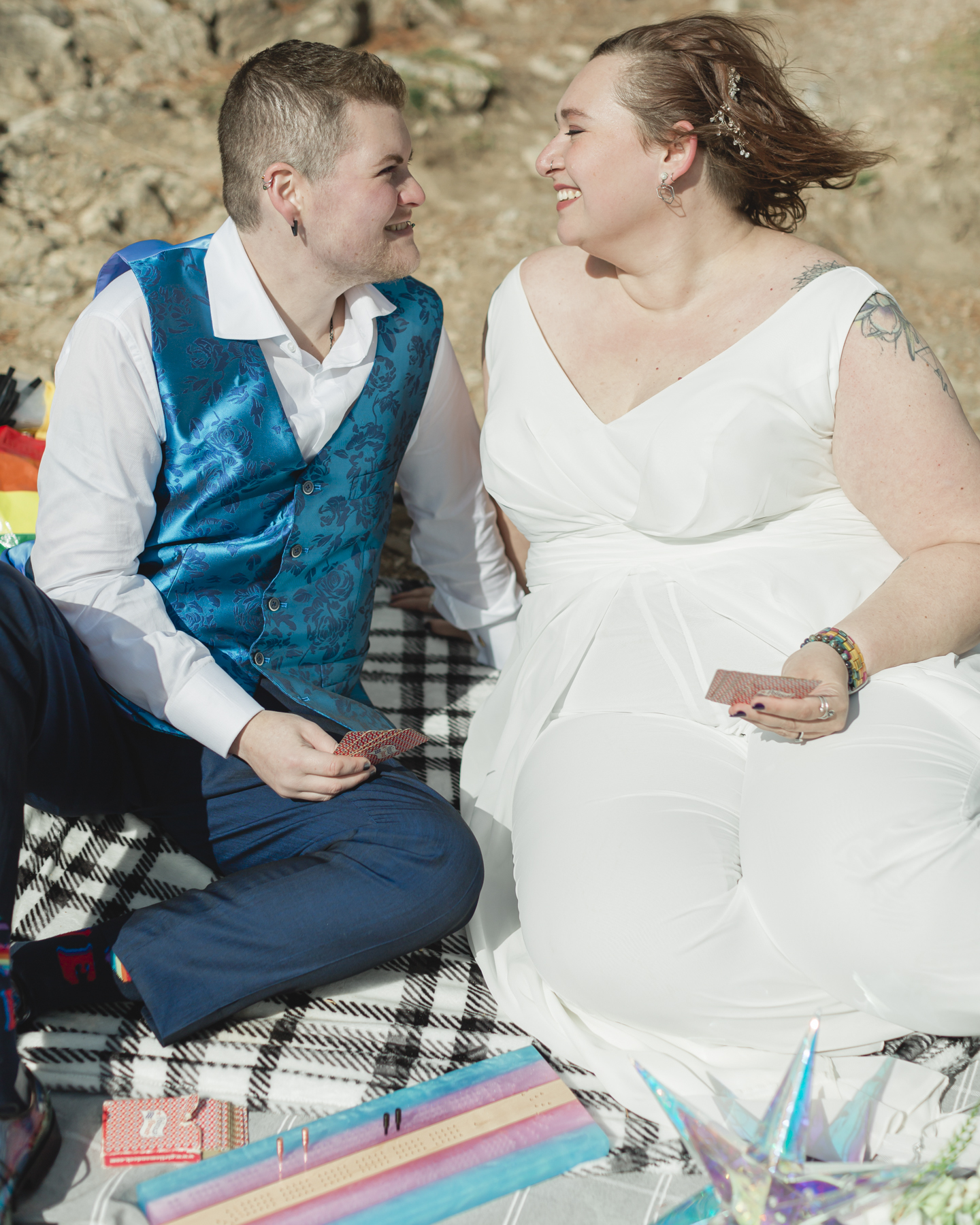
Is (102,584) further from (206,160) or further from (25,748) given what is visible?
(206,160)

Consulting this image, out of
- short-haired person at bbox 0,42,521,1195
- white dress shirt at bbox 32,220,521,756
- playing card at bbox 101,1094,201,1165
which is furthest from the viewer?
white dress shirt at bbox 32,220,521,756

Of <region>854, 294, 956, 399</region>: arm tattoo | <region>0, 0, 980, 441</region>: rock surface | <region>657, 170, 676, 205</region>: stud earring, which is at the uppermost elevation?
<region>0, 0, 980, 441</region>: rock surface

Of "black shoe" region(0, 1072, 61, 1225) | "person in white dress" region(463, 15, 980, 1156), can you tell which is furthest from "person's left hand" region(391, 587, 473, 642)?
"black shoe" region(0, 1072, 61, 1225)

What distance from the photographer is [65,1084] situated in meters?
1.91

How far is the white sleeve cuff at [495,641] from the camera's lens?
3076 mm

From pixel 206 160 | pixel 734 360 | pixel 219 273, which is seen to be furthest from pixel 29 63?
pixel 734 360

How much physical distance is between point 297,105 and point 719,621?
4.57 feet

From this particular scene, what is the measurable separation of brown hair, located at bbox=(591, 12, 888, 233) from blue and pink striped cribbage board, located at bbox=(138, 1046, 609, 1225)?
1.96 meters

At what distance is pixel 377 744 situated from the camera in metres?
2.20

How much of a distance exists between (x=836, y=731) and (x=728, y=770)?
231 millimetres

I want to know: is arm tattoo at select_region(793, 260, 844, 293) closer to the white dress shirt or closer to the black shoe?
the white dress shirt

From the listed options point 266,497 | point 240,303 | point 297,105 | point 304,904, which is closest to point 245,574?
point 266,497

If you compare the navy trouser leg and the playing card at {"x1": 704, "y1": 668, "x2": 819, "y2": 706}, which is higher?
the playing card at {"x1": 704, "y1": 668, "x2": 819, "y2": 706}

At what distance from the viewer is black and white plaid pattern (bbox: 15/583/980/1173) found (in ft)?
6.35
